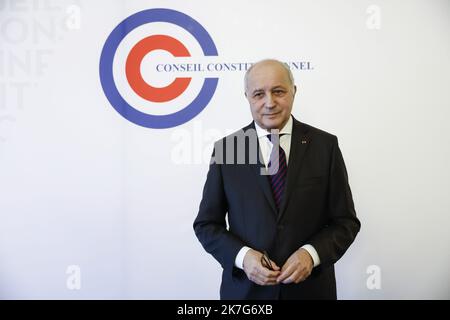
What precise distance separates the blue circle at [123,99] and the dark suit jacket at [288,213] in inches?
21.7

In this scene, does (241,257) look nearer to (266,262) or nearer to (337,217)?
(266,262)

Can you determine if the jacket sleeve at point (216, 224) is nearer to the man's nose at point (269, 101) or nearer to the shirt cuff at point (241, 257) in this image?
the shirt cuff at point (241, 257)

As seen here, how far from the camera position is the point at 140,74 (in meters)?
2.06

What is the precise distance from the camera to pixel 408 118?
1966mm

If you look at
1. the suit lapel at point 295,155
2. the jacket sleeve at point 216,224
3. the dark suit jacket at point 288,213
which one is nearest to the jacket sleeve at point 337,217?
the dark suit jacket at point 288,213

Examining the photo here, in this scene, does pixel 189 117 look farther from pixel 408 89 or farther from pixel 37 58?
pixel 408 89

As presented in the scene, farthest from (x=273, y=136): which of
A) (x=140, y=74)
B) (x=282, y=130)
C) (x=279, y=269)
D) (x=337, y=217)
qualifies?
(x=140, y=74)

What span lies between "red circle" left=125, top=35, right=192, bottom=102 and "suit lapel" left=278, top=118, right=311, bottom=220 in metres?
0.75

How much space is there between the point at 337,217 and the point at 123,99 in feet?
4.24

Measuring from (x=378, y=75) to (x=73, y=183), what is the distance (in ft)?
5.81

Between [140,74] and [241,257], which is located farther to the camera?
[140,74]

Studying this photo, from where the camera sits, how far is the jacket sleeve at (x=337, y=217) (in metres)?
1.48
